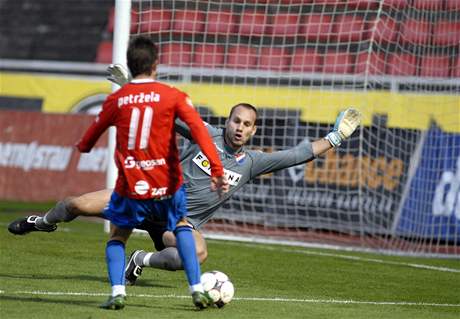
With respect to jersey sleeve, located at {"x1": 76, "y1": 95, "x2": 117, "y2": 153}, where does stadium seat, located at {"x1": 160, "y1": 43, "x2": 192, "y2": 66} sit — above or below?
above

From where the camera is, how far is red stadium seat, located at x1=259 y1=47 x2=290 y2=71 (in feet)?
48.3

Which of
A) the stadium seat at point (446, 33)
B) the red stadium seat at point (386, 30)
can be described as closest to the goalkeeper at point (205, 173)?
the stadium seat at point (446, 33)

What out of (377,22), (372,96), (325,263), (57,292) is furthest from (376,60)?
(57,292)

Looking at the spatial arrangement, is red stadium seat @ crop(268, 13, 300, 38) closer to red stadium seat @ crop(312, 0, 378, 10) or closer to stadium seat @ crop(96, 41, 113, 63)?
red stadium seat @ crop(312, 0, 378, 10)

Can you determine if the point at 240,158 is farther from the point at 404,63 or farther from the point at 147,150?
the point at 404,63

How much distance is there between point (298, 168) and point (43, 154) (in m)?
4.68

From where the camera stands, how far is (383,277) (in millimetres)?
9977

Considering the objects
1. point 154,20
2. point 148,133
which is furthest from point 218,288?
point 154,20

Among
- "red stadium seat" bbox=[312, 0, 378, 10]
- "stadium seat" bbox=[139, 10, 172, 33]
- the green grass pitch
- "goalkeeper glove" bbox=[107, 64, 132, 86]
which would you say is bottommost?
the green grass pitch

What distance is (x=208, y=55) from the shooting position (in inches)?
592

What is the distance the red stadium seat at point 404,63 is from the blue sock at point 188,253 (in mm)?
8103

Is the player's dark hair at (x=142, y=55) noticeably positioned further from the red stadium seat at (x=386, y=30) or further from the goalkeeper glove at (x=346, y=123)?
the red stadium seat at (x=386, y=30)

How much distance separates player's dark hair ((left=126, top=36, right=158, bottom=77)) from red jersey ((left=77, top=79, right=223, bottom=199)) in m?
0.08

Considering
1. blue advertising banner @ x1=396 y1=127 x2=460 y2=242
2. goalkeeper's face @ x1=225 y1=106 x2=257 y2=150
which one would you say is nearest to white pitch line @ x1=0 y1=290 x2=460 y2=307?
goalkeeper's face @ x1=225 y1=106 x2=257 y2=150
